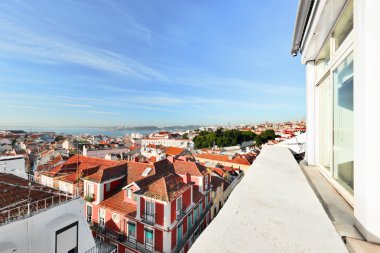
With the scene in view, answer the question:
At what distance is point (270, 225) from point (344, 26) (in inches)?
54.6

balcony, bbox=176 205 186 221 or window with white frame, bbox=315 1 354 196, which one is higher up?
window with white frame, bbox=315 1 354 196

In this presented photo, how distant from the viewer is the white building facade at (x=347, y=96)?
64 centimetres

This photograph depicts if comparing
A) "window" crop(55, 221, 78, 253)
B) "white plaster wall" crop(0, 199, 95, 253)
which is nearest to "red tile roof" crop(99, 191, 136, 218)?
"white plaster wall" crop(0, 199, 95, 253)

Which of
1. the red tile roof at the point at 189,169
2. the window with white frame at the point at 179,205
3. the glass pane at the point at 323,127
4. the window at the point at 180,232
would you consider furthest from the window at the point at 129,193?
the glass pane at the point at 323,127

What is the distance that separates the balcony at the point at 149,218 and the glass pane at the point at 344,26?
8.30 meters

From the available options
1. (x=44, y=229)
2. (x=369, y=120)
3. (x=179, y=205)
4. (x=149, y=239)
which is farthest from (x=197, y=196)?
(x=369, y=120)

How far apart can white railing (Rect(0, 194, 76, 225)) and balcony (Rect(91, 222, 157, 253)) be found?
4888 millimetres

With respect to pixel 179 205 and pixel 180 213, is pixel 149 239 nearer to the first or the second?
pixel 180 213

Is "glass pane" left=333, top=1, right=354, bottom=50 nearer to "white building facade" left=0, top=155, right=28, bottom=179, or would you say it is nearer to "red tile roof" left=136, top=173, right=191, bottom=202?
"red tile roof" left=136, top=173, right=191, bottom=202

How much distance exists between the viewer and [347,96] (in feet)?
4.41

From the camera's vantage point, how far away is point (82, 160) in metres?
15.9

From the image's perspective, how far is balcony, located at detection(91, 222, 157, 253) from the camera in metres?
8.08

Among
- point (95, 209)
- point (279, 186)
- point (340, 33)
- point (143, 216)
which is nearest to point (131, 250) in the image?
point (143, 216)

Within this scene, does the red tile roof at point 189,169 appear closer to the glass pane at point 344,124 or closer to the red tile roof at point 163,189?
the red tile roof at point 163,189
